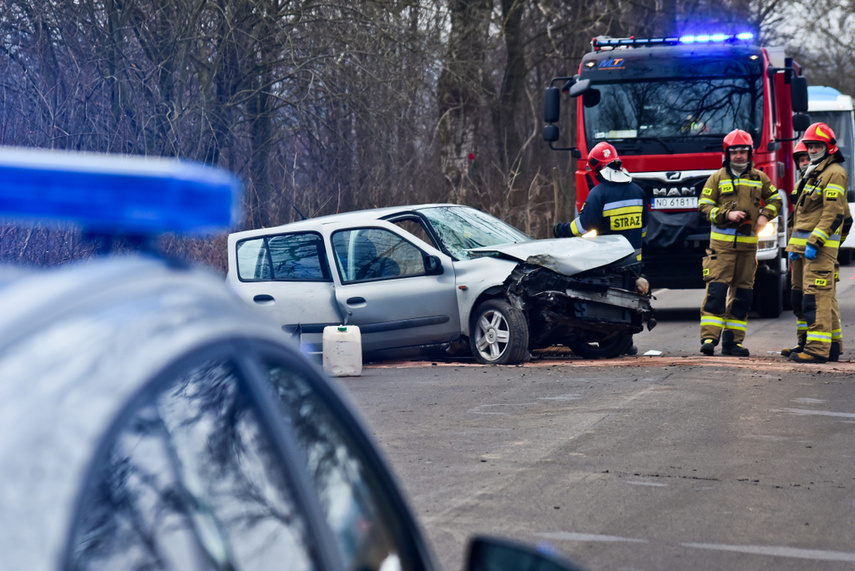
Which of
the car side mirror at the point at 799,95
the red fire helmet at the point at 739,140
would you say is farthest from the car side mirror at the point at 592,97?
the red fire helmet at the point at 739,140

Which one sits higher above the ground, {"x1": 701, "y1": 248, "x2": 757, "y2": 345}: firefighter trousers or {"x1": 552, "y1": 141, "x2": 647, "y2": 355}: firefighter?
{"x1": 552, "y1": 141, "x2": 647, "y2": 355}: firefighter

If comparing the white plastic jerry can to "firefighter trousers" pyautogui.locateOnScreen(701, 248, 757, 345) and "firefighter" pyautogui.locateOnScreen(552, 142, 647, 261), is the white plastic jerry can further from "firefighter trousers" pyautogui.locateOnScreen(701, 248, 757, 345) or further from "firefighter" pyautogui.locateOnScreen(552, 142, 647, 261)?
"firefighter trousers" pyautogui.locateOnScreen(701, 248, 757, 345)

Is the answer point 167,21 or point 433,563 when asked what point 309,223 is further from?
point 433,563

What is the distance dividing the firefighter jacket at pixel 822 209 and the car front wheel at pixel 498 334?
257 cm

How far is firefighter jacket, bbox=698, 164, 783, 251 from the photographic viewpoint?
10.6 m

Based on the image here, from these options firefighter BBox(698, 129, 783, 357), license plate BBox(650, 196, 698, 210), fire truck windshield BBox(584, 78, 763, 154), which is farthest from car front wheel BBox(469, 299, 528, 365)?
fire truck windshield BBox(584, 78, 763, 154)

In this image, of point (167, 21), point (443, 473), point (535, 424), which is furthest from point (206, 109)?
point (443, 473)

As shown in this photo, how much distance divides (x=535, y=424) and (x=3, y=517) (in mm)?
6254

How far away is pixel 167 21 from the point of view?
15461 mm

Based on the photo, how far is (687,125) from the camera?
13883 millimetres

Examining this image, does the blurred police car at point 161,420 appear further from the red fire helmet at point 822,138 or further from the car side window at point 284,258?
the red fire helmet at point 822,138

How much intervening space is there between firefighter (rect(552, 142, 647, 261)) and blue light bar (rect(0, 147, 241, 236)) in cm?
964

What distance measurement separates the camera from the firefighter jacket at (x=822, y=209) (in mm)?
9867

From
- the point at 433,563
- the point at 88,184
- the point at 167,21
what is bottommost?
the point at 433,563
